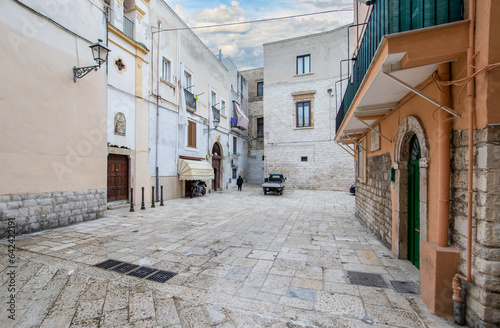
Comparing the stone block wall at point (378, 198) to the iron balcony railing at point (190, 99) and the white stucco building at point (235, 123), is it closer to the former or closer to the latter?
the iron balcony railing at point (190, 99)

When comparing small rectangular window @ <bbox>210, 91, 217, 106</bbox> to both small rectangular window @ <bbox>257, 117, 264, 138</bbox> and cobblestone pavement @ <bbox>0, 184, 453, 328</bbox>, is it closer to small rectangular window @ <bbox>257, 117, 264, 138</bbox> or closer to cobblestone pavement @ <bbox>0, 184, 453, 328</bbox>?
small rectangular window @ <bbox>257, 117, 264, 138</bbox>

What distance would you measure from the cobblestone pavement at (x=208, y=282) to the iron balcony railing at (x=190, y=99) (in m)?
9.20

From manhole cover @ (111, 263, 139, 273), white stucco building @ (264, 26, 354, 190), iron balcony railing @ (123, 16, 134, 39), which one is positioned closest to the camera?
manhole cover @ (111, 263, 139, 273)

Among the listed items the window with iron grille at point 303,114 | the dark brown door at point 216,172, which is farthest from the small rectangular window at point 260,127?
the dark brown door at point 216,172

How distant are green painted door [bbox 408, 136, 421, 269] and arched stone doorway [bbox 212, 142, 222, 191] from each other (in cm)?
1419

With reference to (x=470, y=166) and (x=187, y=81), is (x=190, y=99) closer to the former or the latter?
(x=187, y=81)

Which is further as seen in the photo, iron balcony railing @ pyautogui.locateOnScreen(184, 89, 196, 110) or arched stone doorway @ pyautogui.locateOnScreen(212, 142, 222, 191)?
arched stone doorway @ pyautogui.locateOnScreen(212, 142, 222, 191)

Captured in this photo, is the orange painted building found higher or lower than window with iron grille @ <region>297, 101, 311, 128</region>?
lower

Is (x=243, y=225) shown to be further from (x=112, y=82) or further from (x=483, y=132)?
(x=112, y=82)

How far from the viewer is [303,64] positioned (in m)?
19.0

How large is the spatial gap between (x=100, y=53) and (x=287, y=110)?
1506 centimetres

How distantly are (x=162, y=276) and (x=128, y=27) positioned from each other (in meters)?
10.4

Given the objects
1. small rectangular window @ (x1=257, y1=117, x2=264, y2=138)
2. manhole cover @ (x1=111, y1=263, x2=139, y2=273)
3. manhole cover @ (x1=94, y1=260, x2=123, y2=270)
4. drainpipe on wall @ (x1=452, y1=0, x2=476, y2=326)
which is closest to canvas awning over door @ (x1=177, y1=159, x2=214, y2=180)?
manhole cover @ (x1=94, y1=260, x2=123, y2=270)

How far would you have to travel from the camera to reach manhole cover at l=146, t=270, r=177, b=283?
129 inches
